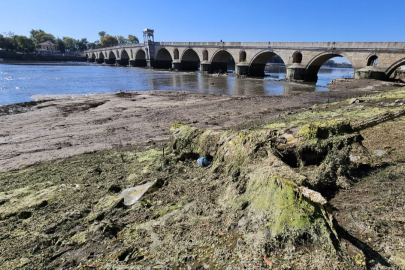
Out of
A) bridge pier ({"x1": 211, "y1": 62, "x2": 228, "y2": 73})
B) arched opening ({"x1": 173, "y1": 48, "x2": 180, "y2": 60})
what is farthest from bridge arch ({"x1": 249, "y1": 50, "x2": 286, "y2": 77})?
arched opening ({"x1": 173, "y1": 48, "x2": 180, "y2": 60})

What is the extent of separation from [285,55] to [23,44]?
122m

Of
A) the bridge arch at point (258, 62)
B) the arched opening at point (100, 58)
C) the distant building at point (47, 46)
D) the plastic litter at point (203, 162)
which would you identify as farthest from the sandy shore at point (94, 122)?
the distant building at point (47, 46)

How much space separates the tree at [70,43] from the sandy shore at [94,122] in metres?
157

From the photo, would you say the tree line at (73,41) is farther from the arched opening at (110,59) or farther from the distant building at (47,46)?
the arched opening at (110,59)

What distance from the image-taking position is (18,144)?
33.4 feet

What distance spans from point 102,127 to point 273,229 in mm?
11527

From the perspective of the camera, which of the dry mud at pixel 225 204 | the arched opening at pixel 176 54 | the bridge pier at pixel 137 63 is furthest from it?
the bridge pier at pixel 137 63

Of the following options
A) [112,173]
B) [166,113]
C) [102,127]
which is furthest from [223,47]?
[112,173]

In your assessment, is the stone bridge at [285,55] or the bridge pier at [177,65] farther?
the bridge pier at [177,65]

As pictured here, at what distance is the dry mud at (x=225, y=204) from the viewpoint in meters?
2.52

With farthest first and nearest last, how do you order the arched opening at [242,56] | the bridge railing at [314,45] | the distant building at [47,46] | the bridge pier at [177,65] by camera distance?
the distant building at [47,46] → the bridge pier at [177,65] → the arched opening at [242,56] → the bridge railing at [314,45]

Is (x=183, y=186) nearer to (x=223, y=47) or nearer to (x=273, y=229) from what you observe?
(x=273, y=229)

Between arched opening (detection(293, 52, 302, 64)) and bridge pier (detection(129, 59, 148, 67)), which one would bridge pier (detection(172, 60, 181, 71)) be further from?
arched opening (detection(293, 52, 302, 64))

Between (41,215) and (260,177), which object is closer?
(260,177)
